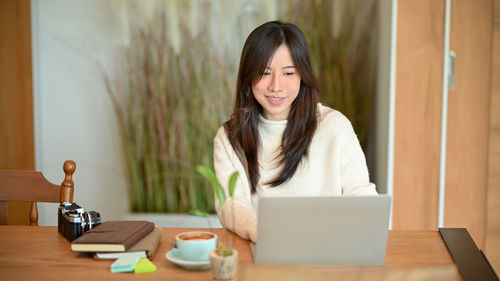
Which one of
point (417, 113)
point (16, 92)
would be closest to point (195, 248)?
point (417, 113)

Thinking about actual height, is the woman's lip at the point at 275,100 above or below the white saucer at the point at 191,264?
above

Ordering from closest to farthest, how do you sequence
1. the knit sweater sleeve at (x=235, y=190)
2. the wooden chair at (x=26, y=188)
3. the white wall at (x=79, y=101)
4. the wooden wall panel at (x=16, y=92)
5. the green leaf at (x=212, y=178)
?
1. the green leaf at (x=212, y=178)
2. the knit sweater sleeve at (x=235, y=190)
3. the wooden chair at (x=26, y=188)
4. the wooden wall panel at (x=16, y=92)
5. the white wall at (x=79, y=101)

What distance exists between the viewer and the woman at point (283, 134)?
6.19 feet

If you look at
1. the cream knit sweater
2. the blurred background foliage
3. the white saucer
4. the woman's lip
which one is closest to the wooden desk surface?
the white saucer

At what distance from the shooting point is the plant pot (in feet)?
3.81

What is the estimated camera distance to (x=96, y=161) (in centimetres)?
374

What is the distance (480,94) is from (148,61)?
2019 mm

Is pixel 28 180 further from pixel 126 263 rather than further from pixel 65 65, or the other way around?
pixel 65 65

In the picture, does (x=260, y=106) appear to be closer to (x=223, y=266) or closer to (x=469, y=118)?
(x=223, y=266)

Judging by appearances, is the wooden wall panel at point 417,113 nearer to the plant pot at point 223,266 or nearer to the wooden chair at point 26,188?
the wooden chair at point 26,188

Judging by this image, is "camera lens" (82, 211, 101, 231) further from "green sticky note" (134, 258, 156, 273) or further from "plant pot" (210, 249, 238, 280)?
"plant pot" (210, 249, 238, 280)

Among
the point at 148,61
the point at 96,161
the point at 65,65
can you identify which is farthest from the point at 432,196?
the point at 65,65

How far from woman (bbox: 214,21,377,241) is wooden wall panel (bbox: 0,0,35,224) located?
1.99 m

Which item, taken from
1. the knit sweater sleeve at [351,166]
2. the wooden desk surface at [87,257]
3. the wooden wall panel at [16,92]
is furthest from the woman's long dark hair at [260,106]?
the wooden wall panel at [16,92]
